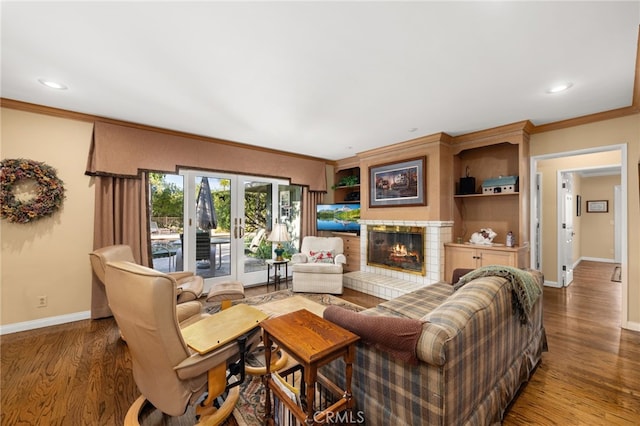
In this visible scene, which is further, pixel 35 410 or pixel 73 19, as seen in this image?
pixel 35 410

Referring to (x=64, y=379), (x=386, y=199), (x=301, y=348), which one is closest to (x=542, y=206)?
(x=386, y=199)

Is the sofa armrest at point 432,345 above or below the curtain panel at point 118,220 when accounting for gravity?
below

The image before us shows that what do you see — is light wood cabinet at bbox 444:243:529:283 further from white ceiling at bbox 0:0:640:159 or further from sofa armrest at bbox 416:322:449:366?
sofa armrest at bbox 416:322:449:366

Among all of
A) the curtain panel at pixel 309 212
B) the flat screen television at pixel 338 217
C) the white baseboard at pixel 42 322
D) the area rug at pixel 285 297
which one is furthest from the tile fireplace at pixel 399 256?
the white baseboard at pixel 42 322

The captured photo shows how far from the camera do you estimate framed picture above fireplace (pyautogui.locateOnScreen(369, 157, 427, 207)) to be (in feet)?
13.6

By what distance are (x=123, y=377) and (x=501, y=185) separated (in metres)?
4.82

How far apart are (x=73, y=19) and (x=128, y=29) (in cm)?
30

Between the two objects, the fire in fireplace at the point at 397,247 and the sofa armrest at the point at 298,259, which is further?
the sofa armrest at the point at 298,259

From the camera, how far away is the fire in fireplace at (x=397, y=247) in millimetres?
4223

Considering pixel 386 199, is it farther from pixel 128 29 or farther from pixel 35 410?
pixel 35 410

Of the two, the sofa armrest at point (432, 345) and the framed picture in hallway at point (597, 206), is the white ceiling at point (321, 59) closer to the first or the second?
the sofa armrest at point (432, 345)

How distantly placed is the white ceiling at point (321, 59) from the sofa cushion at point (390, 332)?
177 centimetres

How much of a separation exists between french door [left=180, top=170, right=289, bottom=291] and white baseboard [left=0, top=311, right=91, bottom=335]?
129cm

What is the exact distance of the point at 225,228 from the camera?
177 inches
